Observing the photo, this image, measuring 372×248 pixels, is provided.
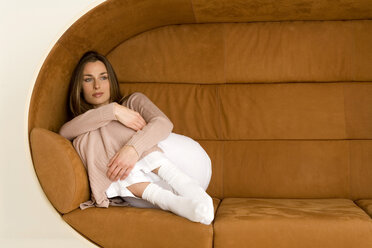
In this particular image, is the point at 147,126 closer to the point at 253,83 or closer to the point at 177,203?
the point at 177,203

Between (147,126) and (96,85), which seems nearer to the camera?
(147,126)

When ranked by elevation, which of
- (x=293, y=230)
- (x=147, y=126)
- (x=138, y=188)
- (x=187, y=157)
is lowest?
(x=293, y=230)

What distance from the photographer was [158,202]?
167cm

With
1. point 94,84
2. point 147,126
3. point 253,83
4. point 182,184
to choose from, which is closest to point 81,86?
point 94,84

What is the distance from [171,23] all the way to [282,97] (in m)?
0.65

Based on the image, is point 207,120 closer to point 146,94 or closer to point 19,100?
point 146,94

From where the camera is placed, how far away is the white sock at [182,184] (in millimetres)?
1584

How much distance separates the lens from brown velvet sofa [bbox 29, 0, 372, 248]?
2053mm

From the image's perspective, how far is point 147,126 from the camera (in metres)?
1.85

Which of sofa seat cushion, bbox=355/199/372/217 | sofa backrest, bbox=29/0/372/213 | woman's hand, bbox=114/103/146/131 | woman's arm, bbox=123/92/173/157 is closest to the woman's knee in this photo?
woman's arm, bbox=123/92/173/157

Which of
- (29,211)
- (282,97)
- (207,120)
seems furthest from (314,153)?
(29,211)

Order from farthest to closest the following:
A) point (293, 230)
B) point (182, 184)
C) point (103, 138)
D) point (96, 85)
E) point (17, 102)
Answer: point (17, 102)
point (96, 85)
point (103, 138)
point (182, 184)
point (293, 230)

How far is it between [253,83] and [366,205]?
766 mm

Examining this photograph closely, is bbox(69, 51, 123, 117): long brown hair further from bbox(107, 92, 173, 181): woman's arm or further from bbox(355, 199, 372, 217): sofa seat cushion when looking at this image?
bbox(355, 199, 372, 217): sofa seat cushion
